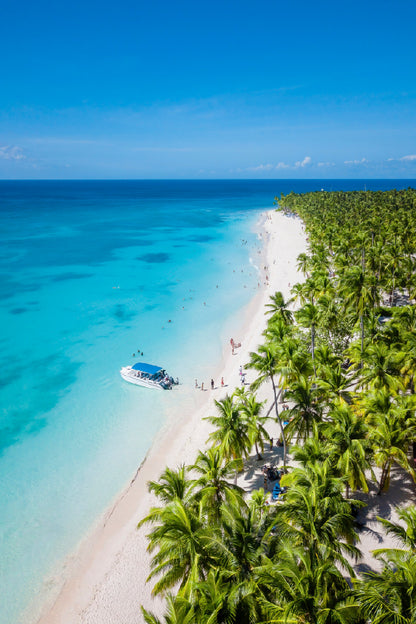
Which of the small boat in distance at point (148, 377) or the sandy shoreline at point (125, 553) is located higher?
the small boat in distance at point (148, 377)

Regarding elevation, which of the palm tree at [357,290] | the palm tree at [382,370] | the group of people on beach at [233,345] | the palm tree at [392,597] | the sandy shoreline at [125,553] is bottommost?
the sandy shoreline at [125,553]

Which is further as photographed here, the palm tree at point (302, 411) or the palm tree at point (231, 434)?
the palm tree at point (302, 411)

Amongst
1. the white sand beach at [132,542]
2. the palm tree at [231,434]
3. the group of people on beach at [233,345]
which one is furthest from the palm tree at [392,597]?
the group of people on beach at [233,345]

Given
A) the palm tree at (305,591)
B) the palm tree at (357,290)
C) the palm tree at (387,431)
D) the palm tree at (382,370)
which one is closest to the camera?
the palm tree at (305,591)

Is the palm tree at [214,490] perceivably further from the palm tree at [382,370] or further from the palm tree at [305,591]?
the palm tree at [382,370]

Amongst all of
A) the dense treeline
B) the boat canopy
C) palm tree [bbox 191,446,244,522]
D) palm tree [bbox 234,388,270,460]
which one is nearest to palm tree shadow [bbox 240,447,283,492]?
palm tree [bbox 234,388,270,460]

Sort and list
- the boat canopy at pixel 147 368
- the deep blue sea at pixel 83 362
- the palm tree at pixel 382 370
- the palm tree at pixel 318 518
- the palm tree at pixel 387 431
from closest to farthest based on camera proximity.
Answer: the palm tree at pixel 318 518 < the palm tree at pixel 387 431 < the palm tree at pixel 382 370 < the deep blue sea at pixel 83 362 < the boat canopy at pixel 147 368
